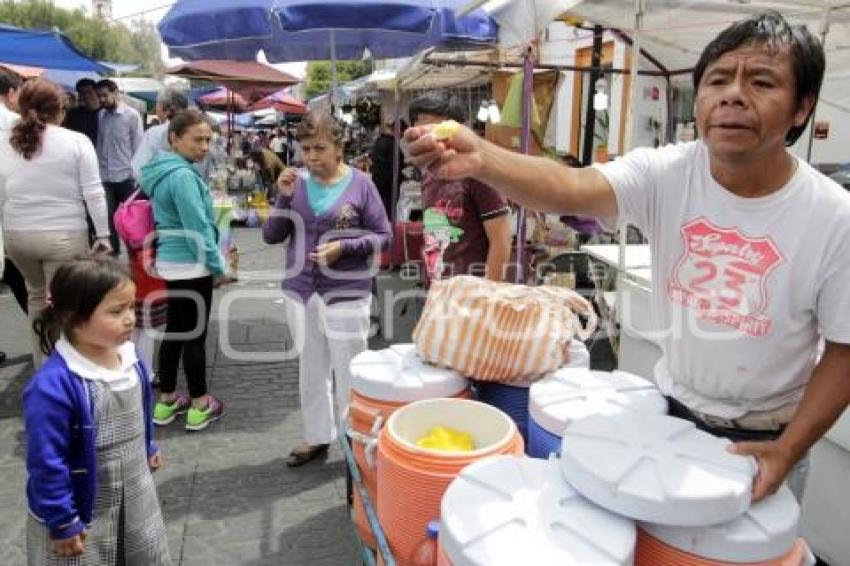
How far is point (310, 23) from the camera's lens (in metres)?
4.43

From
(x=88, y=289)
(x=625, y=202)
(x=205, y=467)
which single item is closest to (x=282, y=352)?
(x=205, y=467)

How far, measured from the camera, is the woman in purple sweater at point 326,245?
10.9 ft

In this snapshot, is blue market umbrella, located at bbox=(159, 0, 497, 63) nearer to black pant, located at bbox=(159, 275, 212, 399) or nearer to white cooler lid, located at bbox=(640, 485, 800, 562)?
black pant, located at bbox=(159, 275, 212, 399)

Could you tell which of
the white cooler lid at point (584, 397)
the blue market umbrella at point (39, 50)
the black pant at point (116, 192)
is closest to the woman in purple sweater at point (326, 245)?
the white cooler lid at point (584, 397)

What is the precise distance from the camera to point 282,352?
5641 millimetres

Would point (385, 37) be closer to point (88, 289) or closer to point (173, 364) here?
point (173, 364)

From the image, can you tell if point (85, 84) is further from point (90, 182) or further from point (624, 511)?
point (624, 511)

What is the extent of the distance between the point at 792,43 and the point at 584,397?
0.98 metres

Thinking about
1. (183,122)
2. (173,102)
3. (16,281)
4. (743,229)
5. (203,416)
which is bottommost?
(203,416)

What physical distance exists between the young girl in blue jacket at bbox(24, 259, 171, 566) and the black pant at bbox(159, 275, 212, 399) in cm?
159

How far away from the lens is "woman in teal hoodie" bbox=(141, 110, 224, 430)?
3.75 meters

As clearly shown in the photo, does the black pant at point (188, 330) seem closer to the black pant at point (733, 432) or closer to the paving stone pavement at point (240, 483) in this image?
the paving stone pavement at point (240, 483)

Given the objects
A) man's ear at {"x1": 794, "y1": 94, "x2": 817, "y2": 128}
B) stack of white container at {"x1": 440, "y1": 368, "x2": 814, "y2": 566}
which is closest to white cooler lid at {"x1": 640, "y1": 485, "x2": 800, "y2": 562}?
stack of white container at {"x1": 440, "y1": 368, "x2": 814, "y2": 566}

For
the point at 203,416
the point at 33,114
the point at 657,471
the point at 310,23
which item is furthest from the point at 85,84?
the point at 657,471
